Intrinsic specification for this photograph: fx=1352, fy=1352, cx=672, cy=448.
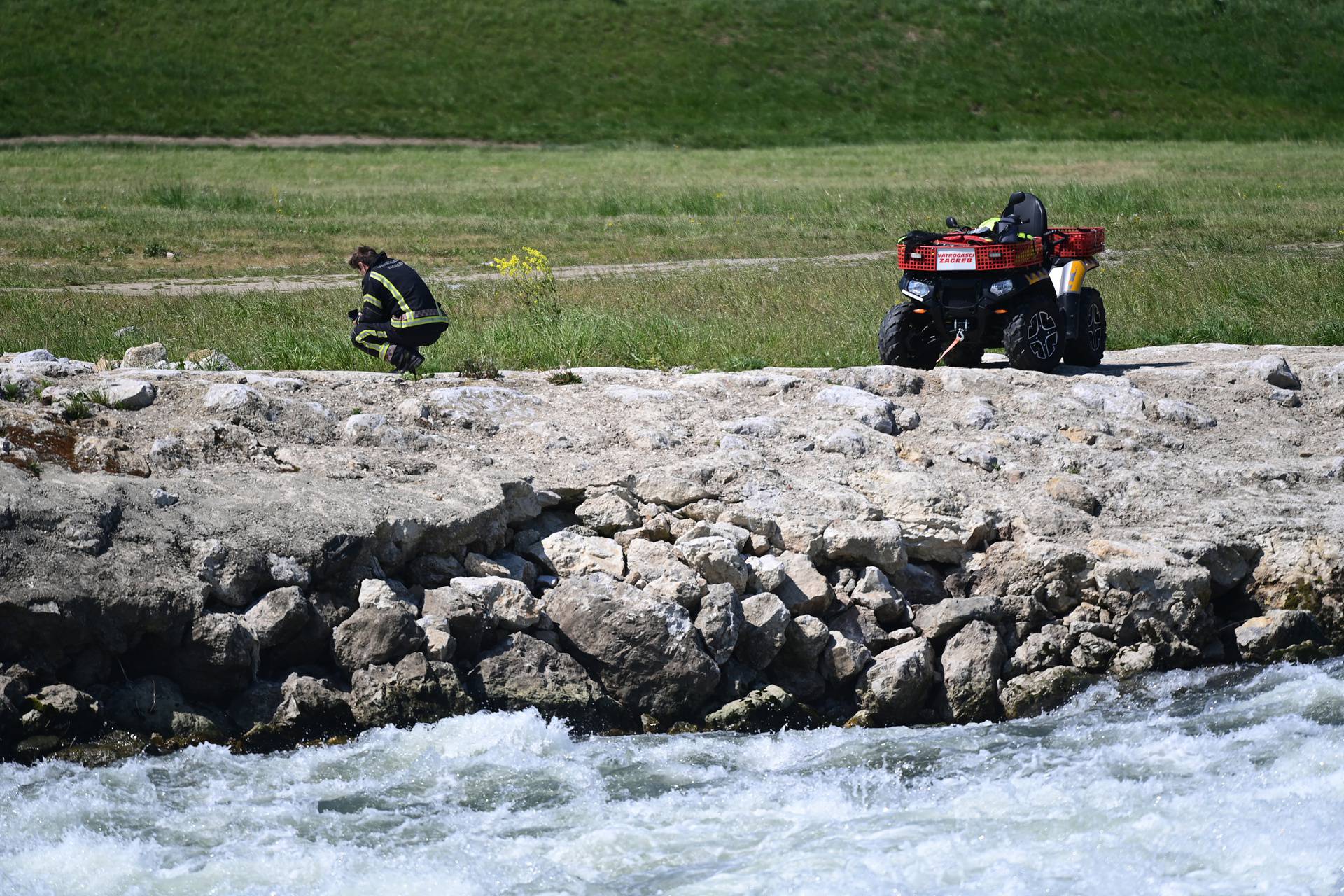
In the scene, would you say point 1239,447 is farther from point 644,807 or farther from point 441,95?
point 441,95

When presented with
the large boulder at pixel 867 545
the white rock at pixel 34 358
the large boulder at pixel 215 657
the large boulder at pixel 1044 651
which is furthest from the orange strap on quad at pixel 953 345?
the white rock at pixel 34 358

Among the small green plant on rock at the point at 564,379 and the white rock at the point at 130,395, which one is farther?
the small green plant on rock at the point at 564,379

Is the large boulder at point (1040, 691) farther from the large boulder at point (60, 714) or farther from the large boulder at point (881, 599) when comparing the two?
the large boulder at point (60, 714)

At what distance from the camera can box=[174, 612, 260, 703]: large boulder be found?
7.64 metres

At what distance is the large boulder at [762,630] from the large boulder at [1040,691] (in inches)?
56.3

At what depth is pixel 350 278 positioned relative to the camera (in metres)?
21.5

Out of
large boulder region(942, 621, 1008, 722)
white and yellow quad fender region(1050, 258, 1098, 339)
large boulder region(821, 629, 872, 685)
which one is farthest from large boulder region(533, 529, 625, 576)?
white and yellow quad fender region(1050, 258, 1098, 339)

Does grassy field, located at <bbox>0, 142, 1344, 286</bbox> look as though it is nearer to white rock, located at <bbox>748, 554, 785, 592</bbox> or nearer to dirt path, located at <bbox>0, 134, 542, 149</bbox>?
dirt path, located at <bbox>0, 134, 542, 149</bbox>

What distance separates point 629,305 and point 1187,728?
10639 mm

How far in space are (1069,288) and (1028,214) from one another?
0.84 m

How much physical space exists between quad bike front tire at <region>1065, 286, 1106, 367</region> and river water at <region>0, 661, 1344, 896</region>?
5.23m

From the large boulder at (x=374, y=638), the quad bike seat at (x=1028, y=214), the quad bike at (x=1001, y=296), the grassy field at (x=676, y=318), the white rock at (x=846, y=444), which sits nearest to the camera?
the large boulder at (x=374, y=638)

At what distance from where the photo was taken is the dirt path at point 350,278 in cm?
1989

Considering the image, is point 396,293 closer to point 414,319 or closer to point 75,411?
point 414,319
